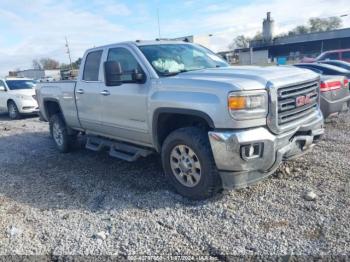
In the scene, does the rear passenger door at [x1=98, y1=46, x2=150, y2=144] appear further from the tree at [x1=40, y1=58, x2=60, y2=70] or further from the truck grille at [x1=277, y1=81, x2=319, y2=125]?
the tree at [x1=40, y1=58, x2=60, y2=70]

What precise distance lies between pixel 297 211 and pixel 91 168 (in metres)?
3.56

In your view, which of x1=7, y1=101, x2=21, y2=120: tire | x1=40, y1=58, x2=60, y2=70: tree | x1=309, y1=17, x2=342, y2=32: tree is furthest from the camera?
x1=40, y1=58, x2=60, y2=70: tree

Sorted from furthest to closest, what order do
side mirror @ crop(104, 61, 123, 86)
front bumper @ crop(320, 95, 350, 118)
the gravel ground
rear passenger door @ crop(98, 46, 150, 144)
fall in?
1. front bumper @ crop(320, 95, 350, 118)
2. rear passenger door @ crop(98, 46, 150, 144)
3. side mirror @ crop(104, 61, 123, 86)
4. the gravel ground

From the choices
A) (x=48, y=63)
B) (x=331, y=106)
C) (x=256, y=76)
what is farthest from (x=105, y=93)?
(x=48, y=63)

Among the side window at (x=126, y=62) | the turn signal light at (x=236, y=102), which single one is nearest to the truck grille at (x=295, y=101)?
the turn signal light at (x=236, y=102)

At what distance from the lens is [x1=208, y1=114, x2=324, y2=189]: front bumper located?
348 centimetres

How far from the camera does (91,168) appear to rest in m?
5.78

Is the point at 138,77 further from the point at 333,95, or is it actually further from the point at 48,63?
the point at 48,63

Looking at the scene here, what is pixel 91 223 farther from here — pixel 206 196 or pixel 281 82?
pixel 281 82

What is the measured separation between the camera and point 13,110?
13.0m

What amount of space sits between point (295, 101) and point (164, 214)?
2041 mm

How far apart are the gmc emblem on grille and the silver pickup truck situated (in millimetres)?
12

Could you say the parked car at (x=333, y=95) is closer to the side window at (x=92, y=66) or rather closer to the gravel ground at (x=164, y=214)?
the gravel ground at (x=164, y=214)

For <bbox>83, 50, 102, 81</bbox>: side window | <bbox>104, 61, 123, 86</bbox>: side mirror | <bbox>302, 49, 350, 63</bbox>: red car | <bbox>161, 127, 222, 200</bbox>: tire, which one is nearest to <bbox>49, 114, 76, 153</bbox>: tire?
<bbox>83, 50, 102, 81</bbox>: side window
